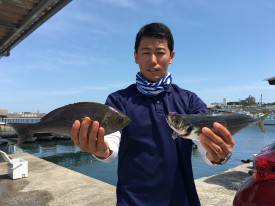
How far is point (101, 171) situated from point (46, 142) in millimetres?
19074

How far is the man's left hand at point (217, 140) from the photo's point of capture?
206cm

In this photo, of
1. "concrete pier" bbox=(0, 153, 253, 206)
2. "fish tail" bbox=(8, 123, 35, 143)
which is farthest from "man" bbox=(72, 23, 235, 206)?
"concrete pier" bbox=(0, 153, 253, 206)

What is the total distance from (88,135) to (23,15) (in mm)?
4578

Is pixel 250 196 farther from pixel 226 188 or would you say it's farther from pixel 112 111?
pixel 226 188

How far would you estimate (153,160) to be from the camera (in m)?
2.46

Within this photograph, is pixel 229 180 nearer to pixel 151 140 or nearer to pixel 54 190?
pixel 54 190

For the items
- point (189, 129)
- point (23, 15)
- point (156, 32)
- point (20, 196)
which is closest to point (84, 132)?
point (189, 129)

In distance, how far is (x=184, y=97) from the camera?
9.03 feet

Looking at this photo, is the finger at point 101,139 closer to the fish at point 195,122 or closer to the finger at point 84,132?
the finger at point 84,132

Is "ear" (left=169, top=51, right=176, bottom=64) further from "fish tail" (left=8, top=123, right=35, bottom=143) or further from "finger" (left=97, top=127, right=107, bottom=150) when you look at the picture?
"fish tail" (left=8, top=123, right=35, bottom=143)

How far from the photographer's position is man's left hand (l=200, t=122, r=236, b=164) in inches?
81.1

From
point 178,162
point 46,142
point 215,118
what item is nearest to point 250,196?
point 178,162

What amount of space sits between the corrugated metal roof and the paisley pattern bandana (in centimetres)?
327

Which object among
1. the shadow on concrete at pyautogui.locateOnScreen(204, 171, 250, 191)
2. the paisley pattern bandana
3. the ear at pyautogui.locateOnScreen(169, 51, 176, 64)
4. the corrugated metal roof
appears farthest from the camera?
the shadow on concrete at pyautogui.locateOnScreen(204, 171, 250, 191)
